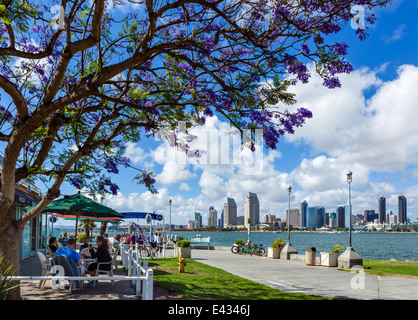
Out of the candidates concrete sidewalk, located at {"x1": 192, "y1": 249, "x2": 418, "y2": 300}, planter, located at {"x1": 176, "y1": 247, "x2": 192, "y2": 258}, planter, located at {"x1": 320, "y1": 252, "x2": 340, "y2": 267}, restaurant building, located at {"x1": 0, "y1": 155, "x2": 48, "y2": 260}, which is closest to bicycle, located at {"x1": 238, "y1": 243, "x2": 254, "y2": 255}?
planter, located at {"x1": 176, "y1": 247, "x2": 192, "y2": 258}

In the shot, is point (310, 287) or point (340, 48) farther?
point (310, 287)

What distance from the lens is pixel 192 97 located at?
31.7 ft

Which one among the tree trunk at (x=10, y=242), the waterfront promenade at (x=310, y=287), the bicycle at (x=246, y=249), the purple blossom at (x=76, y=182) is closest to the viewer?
the tree trunk at (x=10, y=242)

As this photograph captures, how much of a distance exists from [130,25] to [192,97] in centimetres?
252

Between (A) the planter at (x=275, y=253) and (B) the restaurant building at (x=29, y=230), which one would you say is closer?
(B) the restaurant building at (x=29, y=230)

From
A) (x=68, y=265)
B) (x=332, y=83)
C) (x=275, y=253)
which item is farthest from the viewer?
(x=275, y=253)

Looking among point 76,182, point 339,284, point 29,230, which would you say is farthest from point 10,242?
point 29,230

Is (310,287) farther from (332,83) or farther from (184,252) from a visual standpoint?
(184,252)

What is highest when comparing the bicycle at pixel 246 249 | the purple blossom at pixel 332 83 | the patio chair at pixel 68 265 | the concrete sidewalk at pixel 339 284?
the purple blossom at pixel 332 83

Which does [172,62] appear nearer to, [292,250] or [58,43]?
[58,43]

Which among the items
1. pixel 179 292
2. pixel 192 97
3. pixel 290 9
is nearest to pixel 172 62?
pixel 192 97

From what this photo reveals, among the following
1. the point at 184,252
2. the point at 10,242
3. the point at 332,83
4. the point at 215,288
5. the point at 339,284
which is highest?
the point at 332,83

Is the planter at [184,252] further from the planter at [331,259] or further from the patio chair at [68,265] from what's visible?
the patio chair at [68,265]

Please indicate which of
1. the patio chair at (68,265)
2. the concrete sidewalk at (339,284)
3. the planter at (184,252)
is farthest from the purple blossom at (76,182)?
the planter at (184,252)
